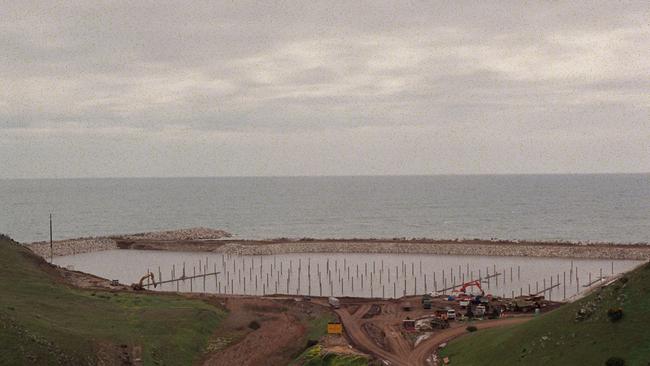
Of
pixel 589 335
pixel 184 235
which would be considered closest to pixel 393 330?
pixel 589 335

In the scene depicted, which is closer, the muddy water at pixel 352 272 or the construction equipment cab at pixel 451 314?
the construction equipment cab at pixel 451 314

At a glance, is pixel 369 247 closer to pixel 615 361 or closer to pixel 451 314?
pixel 451 314

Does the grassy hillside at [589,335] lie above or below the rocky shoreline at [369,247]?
above

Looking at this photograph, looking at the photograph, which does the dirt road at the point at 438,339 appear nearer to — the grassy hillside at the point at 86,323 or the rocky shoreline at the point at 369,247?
the grassy hillside at the point at 86,323

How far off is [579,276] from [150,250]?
3895 inches

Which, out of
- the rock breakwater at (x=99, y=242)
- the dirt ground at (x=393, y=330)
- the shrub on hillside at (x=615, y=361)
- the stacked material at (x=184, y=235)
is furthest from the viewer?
the stacked material at (x=184, y=235)

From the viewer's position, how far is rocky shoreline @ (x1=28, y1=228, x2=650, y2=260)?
123562 mm

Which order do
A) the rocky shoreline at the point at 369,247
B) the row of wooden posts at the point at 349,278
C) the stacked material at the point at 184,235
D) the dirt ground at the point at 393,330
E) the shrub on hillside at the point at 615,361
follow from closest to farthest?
the shrub on hillside at the point at 615,361, the dirt ground at the point at 393,330, the row of wooden posts at the point at 349,278, the rocky shoreline at the point at 369,247, the stacked material at the point at 184,235

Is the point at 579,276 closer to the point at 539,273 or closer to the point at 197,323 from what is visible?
the point at 539,273

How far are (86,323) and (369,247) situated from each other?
89753 mm

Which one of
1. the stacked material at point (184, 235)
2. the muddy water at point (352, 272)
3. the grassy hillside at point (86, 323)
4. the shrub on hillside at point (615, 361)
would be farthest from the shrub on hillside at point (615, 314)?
the stacked material at point (184, 235)

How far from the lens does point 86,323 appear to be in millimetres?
54844

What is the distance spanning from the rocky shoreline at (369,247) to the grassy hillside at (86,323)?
64298 millimetres

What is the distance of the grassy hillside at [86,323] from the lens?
43.2m
